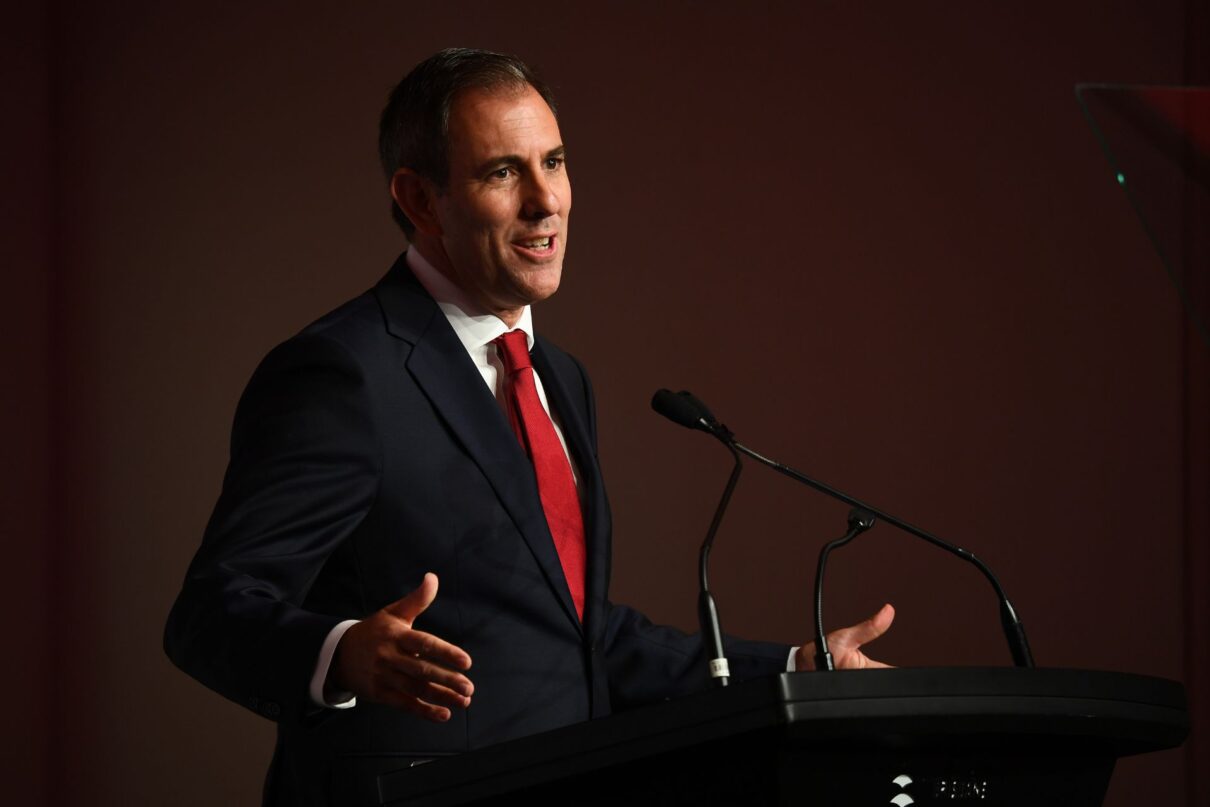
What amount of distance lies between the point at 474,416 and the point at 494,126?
425mm

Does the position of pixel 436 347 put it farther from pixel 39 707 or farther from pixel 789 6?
pixel 789 6

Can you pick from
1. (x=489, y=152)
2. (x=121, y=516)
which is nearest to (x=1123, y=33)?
(x=489, y=152)

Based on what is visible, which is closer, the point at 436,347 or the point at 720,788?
the point at 720,788

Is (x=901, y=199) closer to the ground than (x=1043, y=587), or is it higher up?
higher up

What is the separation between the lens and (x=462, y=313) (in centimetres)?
198

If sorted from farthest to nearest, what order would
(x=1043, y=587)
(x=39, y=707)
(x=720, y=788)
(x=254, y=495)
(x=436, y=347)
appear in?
(x=1043, y=587) → (x=39, y=707) → (x=436, y=347) → (x=254, y=495) → (x=720, y=788)

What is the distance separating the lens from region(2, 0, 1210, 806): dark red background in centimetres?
352

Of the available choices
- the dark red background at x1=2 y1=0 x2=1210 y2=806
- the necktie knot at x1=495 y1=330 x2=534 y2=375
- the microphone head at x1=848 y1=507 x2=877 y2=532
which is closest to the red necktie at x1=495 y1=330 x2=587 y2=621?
the necktie knot at x1=495 y1=330 x2=534 y2=375

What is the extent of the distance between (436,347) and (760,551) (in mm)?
2058

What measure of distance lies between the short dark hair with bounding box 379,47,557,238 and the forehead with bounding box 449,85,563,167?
0.01m

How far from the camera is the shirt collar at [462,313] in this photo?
6.43 feet

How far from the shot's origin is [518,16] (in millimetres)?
3771

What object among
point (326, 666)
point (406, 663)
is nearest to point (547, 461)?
point (326, 666)

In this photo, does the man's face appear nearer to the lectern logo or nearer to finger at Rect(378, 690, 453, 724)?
finger at Rect(378, 690, 453, 724)
